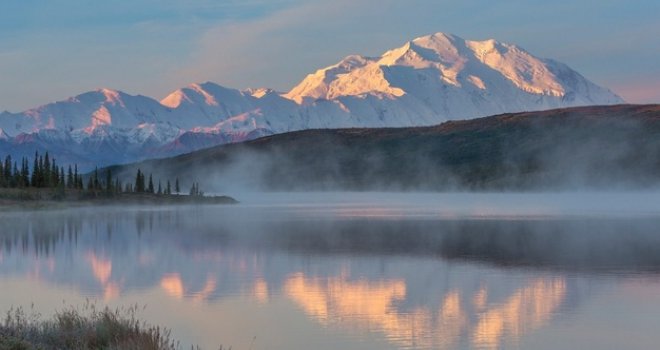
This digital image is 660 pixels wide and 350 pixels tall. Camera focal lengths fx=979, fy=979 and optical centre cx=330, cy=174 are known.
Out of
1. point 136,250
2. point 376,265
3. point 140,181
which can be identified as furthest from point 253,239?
point 140,181

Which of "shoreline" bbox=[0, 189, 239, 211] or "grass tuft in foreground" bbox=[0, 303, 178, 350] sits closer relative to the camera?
"grass tuft in foreground" bbox=[0, 303, 178, 350]

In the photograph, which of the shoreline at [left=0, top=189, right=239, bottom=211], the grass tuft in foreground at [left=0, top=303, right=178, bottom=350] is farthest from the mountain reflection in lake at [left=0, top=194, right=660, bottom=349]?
the shoreline at [left=0, top=189, right=239, bottom=211]

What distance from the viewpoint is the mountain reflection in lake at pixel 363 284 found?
27016 millimetres

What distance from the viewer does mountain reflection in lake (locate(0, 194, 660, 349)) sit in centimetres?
2702

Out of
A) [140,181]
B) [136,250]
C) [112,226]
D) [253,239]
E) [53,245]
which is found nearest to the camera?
[136,250]

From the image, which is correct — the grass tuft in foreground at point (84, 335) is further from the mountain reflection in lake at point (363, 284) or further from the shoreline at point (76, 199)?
the shoreline at point (76, 199)

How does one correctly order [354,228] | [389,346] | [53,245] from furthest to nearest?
1. [354,228]
2. [53,245]
3. [389,346]

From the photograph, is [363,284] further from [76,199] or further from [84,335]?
[76,199]

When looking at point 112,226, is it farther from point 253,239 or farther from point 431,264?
point 431,264

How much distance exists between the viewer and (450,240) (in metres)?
62.8

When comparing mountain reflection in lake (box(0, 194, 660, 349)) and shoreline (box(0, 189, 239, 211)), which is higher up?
shoreline (box(0, 189, 239, 211))

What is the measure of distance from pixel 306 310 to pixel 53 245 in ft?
110

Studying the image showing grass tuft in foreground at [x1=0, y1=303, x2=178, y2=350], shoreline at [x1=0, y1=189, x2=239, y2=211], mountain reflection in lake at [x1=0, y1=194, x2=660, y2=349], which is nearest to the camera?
grass tuft in foreground at [x1=0, y1=303, x2=178, y2=350]

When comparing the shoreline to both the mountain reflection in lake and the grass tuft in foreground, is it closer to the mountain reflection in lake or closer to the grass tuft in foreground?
the mountain reflection in lake
